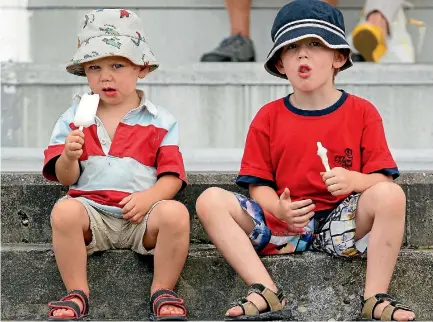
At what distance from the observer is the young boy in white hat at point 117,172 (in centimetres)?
316

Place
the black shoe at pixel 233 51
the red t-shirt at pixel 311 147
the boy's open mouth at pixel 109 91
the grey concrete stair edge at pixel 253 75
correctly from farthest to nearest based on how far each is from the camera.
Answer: the black shoe at pixel 233 51 < the grey concrete stair edge at pixel 253 75 < the boy's open mouth at pixel 109 91 < the red t-shirt at pixel 311 147

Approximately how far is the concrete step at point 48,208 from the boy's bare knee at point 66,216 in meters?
0.43

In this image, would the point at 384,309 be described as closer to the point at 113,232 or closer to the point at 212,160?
the point at 113,232

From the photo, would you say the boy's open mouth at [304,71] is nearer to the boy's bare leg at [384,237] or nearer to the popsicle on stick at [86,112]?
the boy's bare leg at [384,237]

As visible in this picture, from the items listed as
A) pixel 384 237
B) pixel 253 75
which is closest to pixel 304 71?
pixel 384 237

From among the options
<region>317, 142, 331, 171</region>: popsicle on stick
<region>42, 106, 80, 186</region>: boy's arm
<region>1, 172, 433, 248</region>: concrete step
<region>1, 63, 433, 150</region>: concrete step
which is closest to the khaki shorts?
<region>42, 106, 80, 186</region>: boy's arm

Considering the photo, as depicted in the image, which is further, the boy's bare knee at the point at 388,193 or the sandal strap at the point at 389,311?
the boy's bare knee at the point at 388,193

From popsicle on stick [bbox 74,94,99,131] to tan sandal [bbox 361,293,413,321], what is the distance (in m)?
1.09

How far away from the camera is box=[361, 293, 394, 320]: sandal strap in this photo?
117 inches

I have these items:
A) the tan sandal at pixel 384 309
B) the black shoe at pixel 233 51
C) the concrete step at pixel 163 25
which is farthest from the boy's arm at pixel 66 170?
the concrete step at pixel 163 25

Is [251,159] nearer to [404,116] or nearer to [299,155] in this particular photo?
[299,155]

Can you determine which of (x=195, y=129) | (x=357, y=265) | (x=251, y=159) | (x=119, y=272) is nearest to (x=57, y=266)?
(x=119, y=272)

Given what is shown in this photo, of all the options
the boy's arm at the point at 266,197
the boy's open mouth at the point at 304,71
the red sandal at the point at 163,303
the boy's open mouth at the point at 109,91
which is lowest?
the red sandal at the point at 163,303

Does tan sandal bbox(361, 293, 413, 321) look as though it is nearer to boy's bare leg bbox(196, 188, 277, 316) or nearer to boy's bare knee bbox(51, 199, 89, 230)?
boy's bare leg bbox(196, 188, 277, 316)
